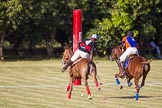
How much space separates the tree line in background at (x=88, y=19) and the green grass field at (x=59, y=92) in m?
8.80

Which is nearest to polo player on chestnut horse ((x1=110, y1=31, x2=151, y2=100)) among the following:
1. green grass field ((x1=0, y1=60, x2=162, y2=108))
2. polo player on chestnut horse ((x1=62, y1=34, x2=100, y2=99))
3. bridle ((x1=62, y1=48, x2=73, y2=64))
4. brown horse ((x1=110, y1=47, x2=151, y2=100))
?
brown horse ((x1=110, y1=47, x2=151, y2=100))

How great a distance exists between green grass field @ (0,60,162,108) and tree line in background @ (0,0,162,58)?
A: 28.9ft

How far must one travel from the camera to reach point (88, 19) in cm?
4406

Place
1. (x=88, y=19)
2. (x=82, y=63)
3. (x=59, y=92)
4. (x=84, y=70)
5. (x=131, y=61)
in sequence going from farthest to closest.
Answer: (x=88, y=19) < (x=59, y=92) < (x=131, y=61) < (x=82, y=63) < (x=84, y=70)

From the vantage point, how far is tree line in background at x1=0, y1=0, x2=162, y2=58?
39.4 m

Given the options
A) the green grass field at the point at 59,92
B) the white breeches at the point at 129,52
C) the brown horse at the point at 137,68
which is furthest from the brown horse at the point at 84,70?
the white breeches at the point at 129,52

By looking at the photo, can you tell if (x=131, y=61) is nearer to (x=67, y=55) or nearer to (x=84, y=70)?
(x=84, y=70)

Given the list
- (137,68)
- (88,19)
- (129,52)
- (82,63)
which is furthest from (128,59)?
(88,19)

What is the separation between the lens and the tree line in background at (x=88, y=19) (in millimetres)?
39406

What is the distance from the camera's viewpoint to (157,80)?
1027 inches

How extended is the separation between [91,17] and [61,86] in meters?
21.9

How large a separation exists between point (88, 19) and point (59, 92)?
23874 millimetres

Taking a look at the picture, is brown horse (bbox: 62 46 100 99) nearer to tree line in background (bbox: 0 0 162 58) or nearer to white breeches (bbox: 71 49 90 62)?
white breeches (bbox: 71 49 90 62)

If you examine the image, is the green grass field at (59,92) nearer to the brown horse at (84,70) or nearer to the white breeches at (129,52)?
the brown horse at (84,70)
